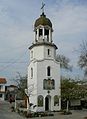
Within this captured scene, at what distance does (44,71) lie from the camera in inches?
2265

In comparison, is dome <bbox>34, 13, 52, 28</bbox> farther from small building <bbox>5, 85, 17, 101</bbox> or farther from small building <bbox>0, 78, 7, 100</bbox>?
small building <bbox>0, 78, 7, 100</bbox>

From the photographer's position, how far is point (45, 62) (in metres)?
57.9

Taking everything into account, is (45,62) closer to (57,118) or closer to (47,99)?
(47,99)

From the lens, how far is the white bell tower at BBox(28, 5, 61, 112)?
187 feet

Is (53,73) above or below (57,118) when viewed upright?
above

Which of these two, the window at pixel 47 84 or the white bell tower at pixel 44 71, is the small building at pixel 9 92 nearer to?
the white bell tower at pixel 44 71

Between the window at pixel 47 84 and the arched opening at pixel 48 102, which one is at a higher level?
the window at pixel 47 84

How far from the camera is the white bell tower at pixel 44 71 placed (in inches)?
2240

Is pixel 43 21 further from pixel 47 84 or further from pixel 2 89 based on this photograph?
pixel 2 89

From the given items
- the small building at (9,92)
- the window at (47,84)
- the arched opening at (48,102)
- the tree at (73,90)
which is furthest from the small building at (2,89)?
the window at (47,84)

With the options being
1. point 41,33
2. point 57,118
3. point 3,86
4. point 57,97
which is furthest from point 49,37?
point 3,86

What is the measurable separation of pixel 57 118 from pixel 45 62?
54.8ft

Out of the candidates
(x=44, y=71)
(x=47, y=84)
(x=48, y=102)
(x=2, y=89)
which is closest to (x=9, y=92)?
(x=2, y=89)

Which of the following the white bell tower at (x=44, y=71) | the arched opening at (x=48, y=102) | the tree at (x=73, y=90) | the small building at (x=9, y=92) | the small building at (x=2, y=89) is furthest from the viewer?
the small building at (x=2, y=89)
